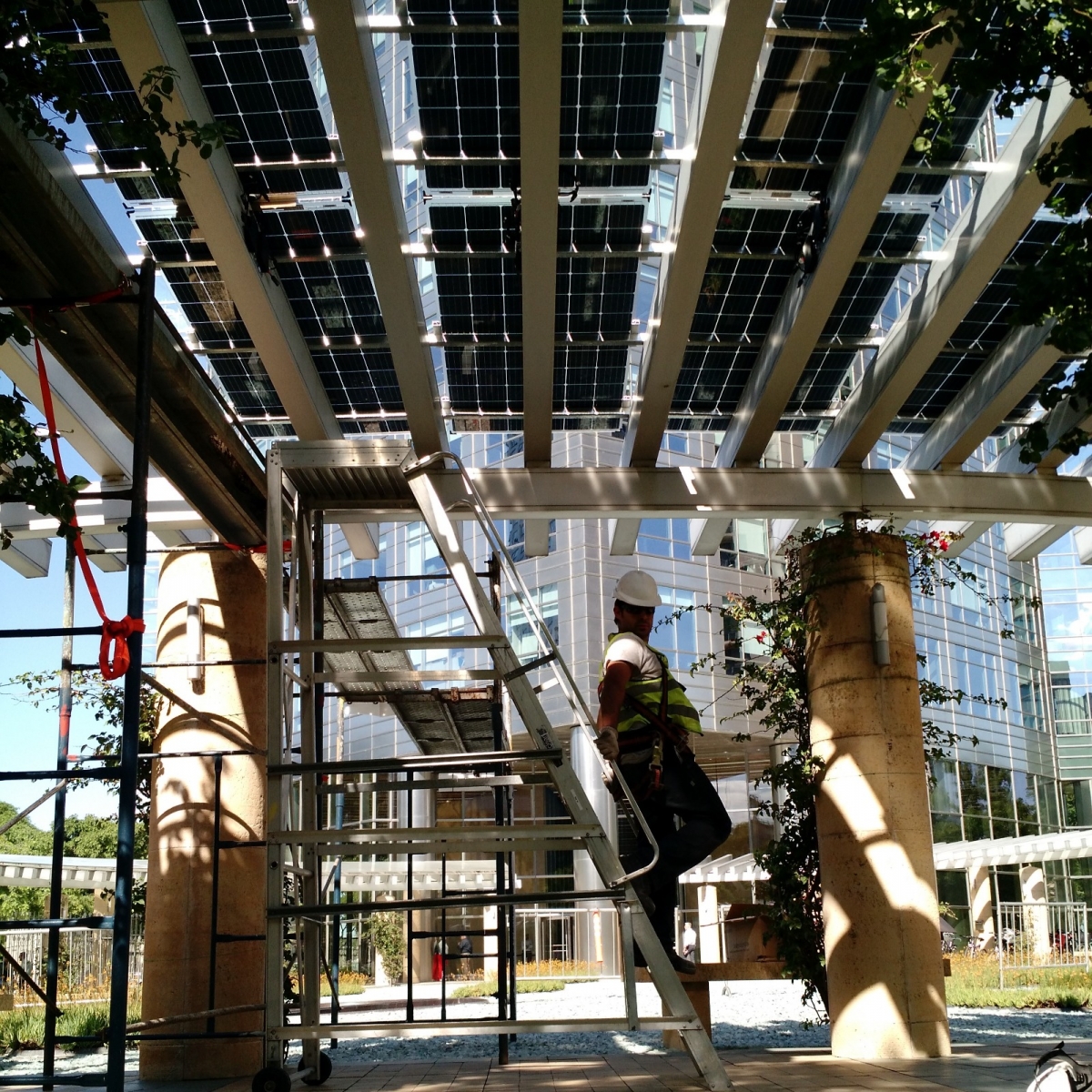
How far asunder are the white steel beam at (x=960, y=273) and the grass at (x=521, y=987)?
45.2 ft

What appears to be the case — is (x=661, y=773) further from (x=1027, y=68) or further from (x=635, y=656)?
(x=1027, y=68)

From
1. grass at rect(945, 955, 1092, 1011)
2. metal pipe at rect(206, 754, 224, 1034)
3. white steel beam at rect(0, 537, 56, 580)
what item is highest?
white steel beam at rect(0, 537, 56, 580)

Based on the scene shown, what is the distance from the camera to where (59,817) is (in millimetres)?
7656

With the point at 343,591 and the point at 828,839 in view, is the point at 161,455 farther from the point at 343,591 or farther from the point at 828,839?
the point at 828,839

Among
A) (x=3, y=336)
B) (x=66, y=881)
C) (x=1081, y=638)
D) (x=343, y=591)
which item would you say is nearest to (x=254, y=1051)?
(x=343, y=591)

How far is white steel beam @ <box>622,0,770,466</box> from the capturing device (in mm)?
5953

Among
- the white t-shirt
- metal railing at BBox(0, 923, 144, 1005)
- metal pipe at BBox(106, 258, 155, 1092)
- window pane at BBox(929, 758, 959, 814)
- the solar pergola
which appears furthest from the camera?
window pane at BBox(929, 758, 959, 814)

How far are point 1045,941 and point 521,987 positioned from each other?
10582mm

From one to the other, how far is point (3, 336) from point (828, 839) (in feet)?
22.8

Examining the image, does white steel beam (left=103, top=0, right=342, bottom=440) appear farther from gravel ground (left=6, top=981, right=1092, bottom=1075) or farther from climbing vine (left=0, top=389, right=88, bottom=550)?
gravel ground (left=6, top=981, right=1092, bottom=1075)

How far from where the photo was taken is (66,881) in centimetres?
2053

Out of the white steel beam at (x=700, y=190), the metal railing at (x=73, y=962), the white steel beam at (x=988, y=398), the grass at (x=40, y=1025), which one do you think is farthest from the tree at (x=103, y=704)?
the white steel beam at (x=988, y=398)

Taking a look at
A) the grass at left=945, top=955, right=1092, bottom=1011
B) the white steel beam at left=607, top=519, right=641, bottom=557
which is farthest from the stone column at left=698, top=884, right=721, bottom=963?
the white steel beam at left=607, top=519, right=641, bottom=557

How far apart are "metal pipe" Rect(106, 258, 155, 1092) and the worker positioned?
2.21 m
